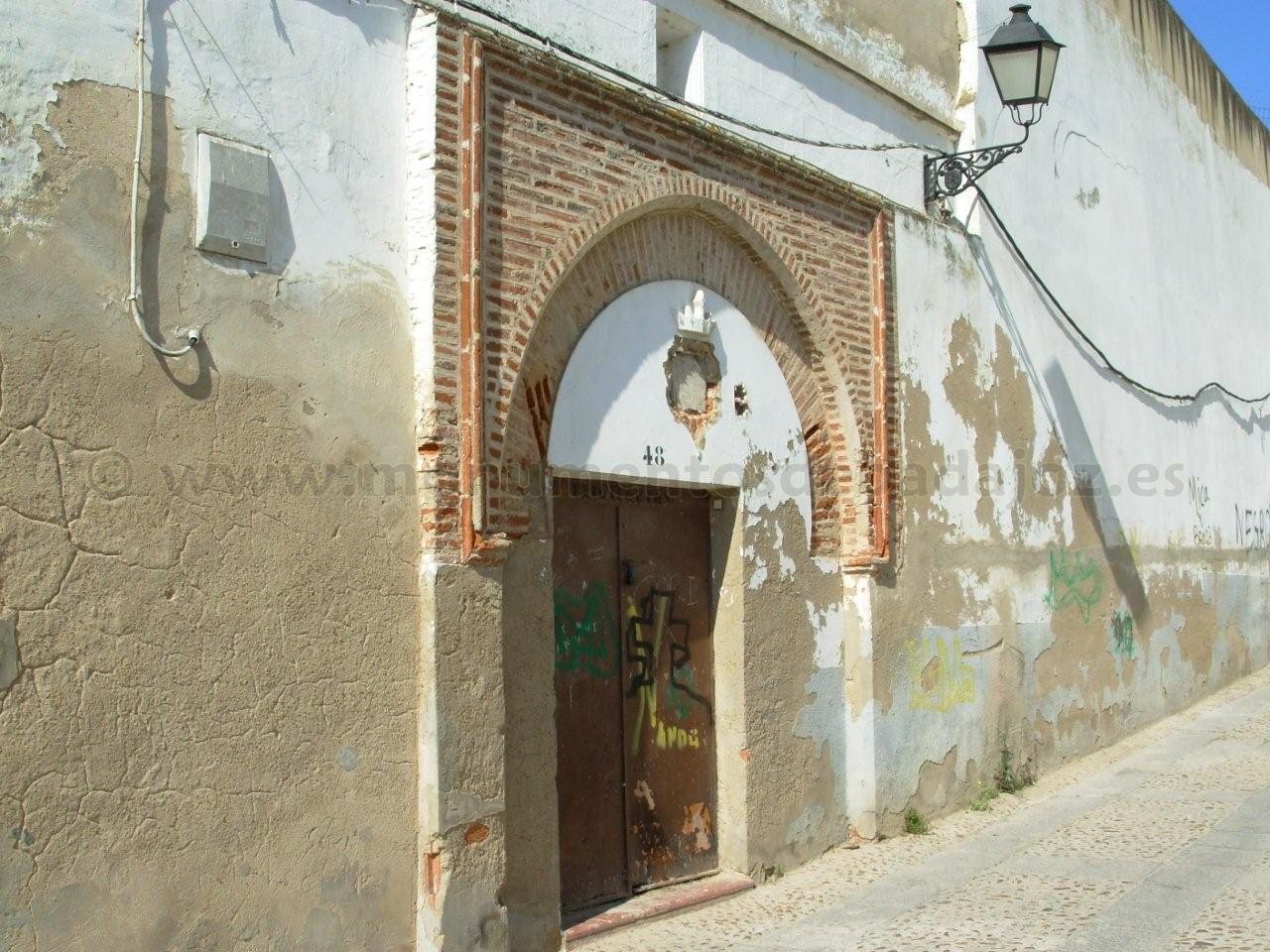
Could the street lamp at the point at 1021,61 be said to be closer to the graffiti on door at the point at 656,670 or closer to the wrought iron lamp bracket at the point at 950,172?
the wrought iron lamp bracket at the point at 950,172

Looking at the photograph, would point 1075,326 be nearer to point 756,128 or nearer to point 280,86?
point 756,128

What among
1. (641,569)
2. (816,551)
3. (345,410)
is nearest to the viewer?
(345,410)

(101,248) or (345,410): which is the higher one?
(101,248)

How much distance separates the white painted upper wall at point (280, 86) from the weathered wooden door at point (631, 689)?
5.80 feet

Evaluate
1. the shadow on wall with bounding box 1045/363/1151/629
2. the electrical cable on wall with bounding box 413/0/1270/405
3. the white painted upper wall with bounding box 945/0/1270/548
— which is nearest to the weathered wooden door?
the electrical cable on wall with bounding box 413/0/1270/405

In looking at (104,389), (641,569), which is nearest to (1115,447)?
(641,569)

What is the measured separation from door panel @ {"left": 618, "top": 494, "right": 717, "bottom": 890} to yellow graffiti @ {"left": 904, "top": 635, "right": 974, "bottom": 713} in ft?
5.29

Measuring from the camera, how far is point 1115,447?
10.9m

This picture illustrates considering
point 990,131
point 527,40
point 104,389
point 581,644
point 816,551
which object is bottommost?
point 581,644

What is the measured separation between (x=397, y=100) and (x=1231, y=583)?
36.1 ft

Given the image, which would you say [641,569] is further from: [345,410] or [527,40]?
[527,40]

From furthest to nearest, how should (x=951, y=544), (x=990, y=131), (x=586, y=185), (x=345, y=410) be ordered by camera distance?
(x=990, y=131) < (x=951, y=544) < (x=586, y=185) < (x=345, y=410)

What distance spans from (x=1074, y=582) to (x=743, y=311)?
420cm

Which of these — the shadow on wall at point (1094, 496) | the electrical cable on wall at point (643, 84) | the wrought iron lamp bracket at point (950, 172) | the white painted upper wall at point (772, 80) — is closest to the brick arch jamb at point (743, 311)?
the electrical cable on wall at point (643, 84)
